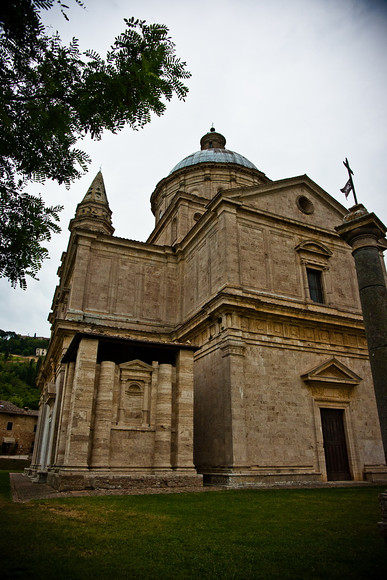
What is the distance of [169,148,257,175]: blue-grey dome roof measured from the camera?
108ft

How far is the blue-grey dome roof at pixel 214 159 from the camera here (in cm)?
3297

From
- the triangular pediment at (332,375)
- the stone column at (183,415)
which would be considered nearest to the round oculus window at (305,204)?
the triangular pediment at (332,375)

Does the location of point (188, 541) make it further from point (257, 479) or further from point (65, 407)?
point (65, 407)

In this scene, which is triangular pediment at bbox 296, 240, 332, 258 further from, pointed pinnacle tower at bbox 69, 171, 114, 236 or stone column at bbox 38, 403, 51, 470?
stone column at bbox 38, 403, 51, 470

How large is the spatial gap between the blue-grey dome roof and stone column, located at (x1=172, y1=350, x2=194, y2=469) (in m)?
20.5

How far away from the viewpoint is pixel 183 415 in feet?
51.6

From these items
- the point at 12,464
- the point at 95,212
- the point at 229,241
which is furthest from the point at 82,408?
the point at 12,464

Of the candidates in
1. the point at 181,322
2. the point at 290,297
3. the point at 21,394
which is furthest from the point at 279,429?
the point at 21,394

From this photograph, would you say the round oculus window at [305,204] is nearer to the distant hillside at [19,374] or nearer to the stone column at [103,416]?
the stone column at [103,416]

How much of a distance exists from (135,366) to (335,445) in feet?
33.3

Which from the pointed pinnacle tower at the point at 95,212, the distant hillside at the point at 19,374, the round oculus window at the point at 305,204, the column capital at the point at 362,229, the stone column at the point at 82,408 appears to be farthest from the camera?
the distant hillside at the point at 19,374

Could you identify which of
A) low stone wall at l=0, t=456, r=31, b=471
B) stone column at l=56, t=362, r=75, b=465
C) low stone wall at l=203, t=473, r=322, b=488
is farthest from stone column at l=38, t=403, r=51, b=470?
low stone wall at l=0, t=456, r=31, b=471

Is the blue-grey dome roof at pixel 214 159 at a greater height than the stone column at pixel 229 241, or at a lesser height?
greater

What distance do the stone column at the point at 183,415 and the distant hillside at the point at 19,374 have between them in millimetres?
74940
